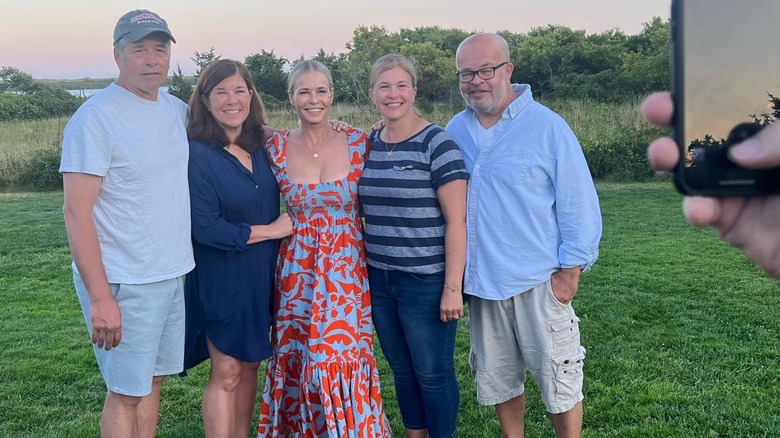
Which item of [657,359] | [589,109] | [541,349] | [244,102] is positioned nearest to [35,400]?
[244,102]

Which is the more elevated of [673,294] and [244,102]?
[244,102]

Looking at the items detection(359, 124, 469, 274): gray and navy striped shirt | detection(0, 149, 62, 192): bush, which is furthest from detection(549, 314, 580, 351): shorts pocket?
detection(0, 149, 62, 192): bush

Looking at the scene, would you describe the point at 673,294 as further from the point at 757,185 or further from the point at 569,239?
the point at 757,185

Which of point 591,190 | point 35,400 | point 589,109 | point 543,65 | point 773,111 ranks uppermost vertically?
point 543,65

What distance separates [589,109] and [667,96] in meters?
16.6

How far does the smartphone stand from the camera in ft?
3.77

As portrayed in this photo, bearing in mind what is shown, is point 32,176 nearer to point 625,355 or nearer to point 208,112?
point 208,112

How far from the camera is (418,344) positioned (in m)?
3.01

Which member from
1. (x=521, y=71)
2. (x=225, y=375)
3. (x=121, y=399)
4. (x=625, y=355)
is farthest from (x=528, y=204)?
(x=521, y=71)

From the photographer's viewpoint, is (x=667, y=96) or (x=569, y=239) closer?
(x=667, y=96)

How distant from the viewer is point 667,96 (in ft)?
3.94

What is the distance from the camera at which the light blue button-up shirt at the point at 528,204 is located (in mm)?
2801

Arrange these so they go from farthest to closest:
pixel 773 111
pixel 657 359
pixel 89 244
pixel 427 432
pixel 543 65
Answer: pixel 543 65 < pixel 657 359 < pixel 427 432 < pixel 89 244 < pixel 773 111

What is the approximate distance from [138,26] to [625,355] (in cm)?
381
